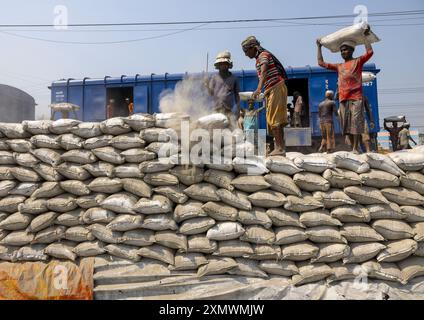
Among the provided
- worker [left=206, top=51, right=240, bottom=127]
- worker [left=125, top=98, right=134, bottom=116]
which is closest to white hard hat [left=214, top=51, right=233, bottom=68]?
worker [left=206, top=51, right=240, bottom=127]

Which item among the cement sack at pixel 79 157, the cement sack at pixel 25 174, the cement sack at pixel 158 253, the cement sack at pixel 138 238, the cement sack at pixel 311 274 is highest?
the cement sack at pixel 79 157

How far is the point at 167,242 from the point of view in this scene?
240 centimetres

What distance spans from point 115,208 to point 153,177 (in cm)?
41

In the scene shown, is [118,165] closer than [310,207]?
No

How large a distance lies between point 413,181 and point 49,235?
10.1ft

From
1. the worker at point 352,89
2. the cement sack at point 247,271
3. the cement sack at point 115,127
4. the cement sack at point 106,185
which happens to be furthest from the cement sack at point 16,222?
the worker at point 352,89

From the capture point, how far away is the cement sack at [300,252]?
2348mm

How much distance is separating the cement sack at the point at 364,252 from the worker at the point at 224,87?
6.15 feet

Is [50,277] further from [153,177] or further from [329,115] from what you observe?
[329,115]

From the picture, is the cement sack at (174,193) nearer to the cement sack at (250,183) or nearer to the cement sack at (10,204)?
the cement sack at (250,183)

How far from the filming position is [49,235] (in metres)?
2.53

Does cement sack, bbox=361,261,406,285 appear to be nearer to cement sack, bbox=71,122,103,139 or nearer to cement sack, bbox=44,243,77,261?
cement sack, bbox=44,243,77,261

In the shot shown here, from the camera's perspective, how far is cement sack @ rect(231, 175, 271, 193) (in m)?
2.46
